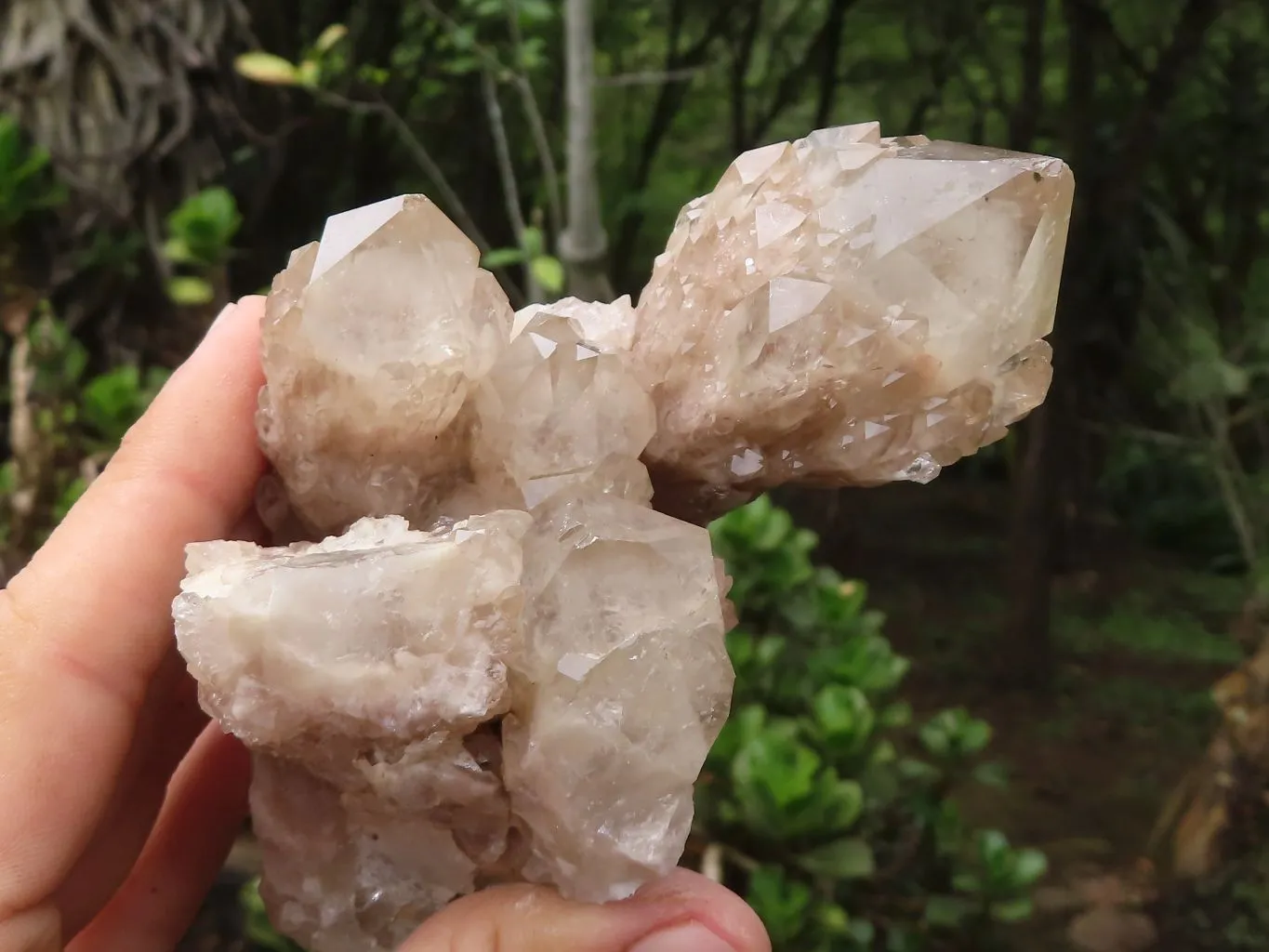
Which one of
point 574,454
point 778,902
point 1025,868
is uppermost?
point 574,454

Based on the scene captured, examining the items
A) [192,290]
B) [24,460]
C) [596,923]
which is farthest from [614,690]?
[24,460]

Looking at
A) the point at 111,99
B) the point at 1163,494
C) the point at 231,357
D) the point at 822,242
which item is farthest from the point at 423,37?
the point at 1163,494

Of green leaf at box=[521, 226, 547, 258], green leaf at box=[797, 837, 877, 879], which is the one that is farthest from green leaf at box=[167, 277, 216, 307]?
green leaf at box=[797, 837, 877, 879]

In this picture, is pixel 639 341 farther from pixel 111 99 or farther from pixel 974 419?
pixel 111 99

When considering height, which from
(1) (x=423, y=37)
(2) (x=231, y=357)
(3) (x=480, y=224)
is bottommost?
(3) (x=480, y=224)

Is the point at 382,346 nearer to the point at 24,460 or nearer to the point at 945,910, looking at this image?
the point at 945,910

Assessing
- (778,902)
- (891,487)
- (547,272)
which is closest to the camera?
(778,902)

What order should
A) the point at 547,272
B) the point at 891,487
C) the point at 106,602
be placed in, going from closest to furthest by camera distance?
the point at 106,602, the point at 547,272, the point at 891,487

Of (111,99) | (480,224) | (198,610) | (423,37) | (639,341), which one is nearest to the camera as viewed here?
(198,610)
